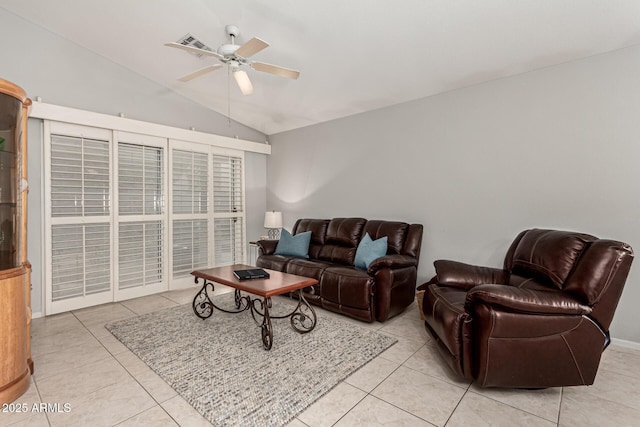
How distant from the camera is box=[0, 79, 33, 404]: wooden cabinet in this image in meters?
1.85

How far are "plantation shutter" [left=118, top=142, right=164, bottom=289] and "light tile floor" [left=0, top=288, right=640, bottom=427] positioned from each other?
1.46 m

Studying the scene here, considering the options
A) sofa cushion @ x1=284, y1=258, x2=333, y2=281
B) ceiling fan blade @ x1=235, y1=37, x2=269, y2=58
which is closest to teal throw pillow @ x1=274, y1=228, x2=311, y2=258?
sofa cushion @ x1=284, y1=258, x2=333, y2=281

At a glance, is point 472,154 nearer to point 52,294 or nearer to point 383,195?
point 383,195

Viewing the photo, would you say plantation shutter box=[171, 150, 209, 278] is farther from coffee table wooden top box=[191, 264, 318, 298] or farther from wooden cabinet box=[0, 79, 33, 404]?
wooden cabinet box=[0, 79, 33, 404]

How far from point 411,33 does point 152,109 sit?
3.40 m

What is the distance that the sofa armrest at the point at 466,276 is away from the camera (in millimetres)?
2643

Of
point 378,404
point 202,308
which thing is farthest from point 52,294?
point 378,404

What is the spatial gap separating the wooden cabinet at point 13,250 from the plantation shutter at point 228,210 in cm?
276

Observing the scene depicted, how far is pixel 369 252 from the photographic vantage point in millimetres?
3365

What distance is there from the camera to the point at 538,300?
70.3 inches

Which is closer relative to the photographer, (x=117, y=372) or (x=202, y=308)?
(x=117, y=372)

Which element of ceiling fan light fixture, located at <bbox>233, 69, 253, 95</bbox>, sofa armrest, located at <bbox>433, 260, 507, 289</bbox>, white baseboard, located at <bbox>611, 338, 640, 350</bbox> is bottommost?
white baseboard, located at <bbox>611, 338, 640, 350</bbox>

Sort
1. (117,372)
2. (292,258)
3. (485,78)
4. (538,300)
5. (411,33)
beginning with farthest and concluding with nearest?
(292,258) → (485,78) → (411,33) → (117,372) → (538,300)

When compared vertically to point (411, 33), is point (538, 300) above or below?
below
